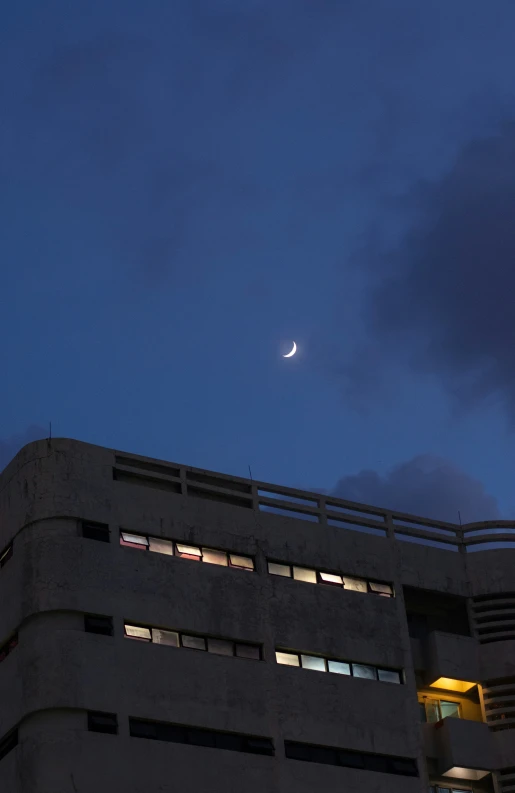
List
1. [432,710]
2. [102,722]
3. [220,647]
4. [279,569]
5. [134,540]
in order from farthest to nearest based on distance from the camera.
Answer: [432,710]
[279,569]
[134,540]
[220,647]
[102,722]

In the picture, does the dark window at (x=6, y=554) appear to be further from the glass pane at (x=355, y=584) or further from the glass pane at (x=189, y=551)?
the glass pane at (x=355, y=584)

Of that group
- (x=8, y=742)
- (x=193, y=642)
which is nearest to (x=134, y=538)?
(x=193, y=642)

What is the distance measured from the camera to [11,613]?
50062 millimetres

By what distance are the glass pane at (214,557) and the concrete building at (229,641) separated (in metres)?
0.05

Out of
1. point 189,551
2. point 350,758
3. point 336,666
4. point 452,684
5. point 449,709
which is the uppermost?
point 189,551

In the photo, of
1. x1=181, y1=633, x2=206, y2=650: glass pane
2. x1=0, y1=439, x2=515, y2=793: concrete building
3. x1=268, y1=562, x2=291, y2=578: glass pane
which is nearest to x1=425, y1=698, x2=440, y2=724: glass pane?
x1=0, y1=439, x2=515, y2=793: concrete building

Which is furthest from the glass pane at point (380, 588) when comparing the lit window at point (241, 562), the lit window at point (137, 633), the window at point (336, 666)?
the lit window at point (137, 633)

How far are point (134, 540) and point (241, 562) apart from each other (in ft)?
15.3

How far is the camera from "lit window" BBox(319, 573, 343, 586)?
56.1 m

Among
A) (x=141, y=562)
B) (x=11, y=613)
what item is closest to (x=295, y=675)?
(x=141, y=562)

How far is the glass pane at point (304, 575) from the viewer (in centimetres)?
5562

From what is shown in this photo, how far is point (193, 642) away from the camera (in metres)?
51.3

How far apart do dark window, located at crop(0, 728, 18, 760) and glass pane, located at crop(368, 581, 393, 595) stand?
53.7 feet

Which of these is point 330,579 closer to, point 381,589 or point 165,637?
point 381,589
